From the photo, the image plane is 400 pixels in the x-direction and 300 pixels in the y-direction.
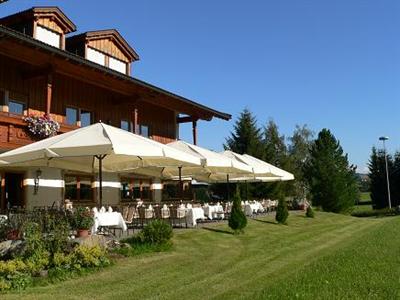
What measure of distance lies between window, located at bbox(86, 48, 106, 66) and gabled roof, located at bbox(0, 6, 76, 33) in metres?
1.78

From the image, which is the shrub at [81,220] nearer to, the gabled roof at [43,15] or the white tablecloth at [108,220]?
the white tablecloth at [108,220]

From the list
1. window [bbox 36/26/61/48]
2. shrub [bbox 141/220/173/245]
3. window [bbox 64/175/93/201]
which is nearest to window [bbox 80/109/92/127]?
window [bbox 64/175/93/201]

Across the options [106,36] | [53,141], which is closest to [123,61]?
[106,36]

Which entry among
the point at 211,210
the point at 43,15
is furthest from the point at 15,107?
the point at 211,210

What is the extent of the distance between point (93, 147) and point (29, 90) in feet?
30.3

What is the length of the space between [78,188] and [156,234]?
34.5 feet

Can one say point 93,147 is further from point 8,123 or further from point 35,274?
point 8,123

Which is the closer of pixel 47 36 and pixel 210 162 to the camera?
pixel 210 162

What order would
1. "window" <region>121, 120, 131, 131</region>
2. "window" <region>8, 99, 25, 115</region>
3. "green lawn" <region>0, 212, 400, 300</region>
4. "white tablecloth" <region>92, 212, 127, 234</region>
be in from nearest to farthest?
"green lawn" <region>0, 212, 400, 300</region> → "white tablecloth" <region>92, 212, 127, 234</region> → "window" <region>8, 99, 25, 115</region> → "window" <region>121, 120, 131, 131</region>

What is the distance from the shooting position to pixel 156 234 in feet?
40.3

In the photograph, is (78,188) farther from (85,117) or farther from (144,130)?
(144,130)

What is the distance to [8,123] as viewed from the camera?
1659 cm

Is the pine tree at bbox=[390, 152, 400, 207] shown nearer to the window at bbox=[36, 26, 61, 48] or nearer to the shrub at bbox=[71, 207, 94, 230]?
the window at bbox=[36, 26, 61, 48]

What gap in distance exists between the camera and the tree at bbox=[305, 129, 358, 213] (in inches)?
1735
